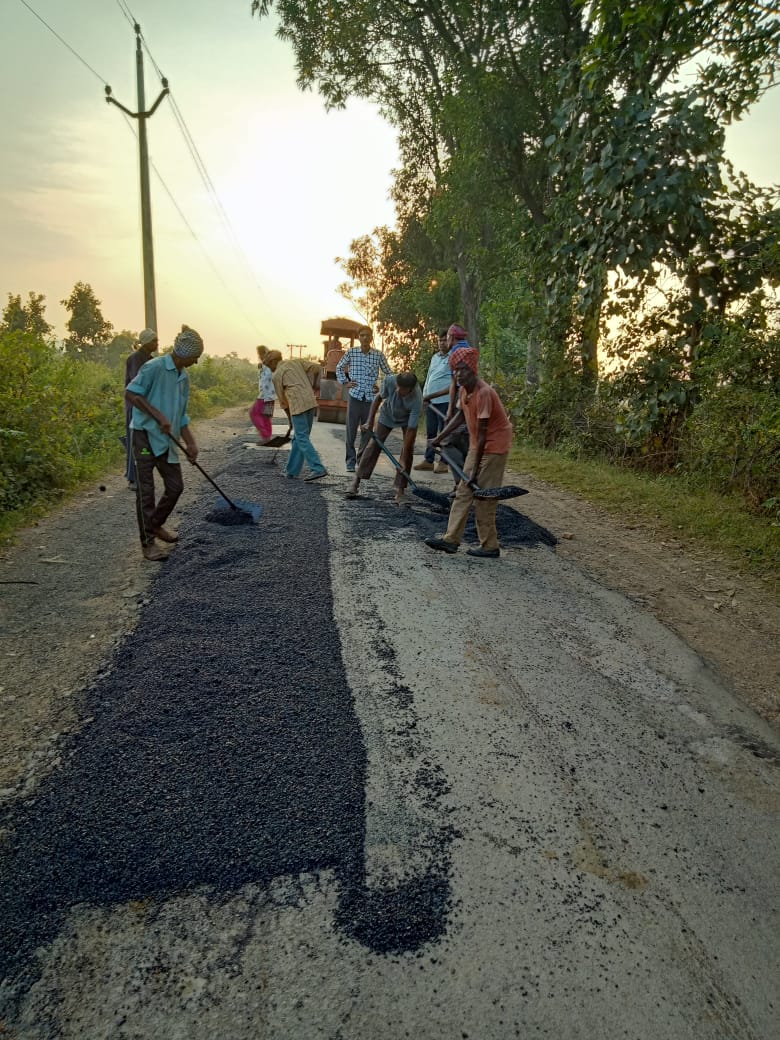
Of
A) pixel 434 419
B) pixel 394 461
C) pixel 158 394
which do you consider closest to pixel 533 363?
pixel 434 419

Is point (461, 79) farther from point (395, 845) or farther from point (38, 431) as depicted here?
point (395, 845)

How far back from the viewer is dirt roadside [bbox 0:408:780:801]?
3127 mm

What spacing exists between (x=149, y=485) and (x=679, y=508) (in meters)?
5.70

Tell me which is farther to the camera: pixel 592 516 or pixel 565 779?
pixel 592 516

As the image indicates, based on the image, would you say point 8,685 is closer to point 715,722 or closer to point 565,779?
point 565,779

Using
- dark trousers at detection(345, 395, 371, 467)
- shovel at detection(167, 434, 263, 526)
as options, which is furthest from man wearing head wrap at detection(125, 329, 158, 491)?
dark trousers at detection(345, 395, 371, 467)

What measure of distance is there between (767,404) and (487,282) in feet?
53.3

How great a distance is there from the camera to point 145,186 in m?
13.8

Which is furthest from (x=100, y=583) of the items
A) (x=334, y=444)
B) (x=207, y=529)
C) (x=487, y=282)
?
(x=487, y=282)

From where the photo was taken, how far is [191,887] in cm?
204

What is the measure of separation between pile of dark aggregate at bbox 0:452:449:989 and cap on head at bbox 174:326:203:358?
221 centimetres

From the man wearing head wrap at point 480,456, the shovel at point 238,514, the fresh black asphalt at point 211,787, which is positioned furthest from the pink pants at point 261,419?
the fresh black asphalt at point 211,787

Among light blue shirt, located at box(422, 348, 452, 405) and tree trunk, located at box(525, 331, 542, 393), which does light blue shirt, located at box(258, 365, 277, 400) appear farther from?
tree trunk, located at box(525, 331, 542, 393)

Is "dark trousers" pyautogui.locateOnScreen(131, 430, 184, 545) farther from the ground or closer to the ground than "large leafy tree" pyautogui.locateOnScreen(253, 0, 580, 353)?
closer to the ground
